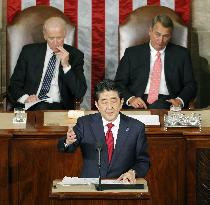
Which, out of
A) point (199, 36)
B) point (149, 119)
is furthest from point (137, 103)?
point (199, 36)

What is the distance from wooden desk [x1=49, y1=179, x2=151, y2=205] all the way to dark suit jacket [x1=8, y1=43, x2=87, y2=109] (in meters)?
2.64

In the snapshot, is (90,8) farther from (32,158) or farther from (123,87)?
(32,158)

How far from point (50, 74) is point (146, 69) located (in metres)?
0.84

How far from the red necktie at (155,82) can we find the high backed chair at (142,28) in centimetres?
32

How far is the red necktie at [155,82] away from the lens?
6.34 meters

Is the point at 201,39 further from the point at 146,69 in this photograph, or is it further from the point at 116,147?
the point at 116,147

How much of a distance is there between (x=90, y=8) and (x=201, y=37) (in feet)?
3.70

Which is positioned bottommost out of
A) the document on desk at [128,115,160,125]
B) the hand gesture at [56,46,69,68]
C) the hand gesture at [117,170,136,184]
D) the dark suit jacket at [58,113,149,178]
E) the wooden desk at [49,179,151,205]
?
the wooden desk at [49,179,151,205]

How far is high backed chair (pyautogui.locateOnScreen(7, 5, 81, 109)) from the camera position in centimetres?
655

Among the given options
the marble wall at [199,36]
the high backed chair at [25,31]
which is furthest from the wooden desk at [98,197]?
the marble wall at [199,36]

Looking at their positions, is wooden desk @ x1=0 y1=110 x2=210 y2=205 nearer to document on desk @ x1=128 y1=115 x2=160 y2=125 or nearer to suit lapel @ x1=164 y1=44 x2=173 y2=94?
document on desk @ x1=128 y1=115 x2=160 y2=125

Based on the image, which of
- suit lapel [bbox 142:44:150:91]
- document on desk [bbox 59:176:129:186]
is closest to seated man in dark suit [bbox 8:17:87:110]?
suit lapel [bbox 142:44:150:91]

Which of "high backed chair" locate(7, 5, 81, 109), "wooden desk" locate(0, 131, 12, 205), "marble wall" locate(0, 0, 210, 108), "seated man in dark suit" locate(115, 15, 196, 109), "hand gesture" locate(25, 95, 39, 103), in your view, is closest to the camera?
"wooden desk" locate(0, 131, 12, 205)

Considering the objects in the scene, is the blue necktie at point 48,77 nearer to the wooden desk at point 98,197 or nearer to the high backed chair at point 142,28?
the high backed chair at point 142,28
